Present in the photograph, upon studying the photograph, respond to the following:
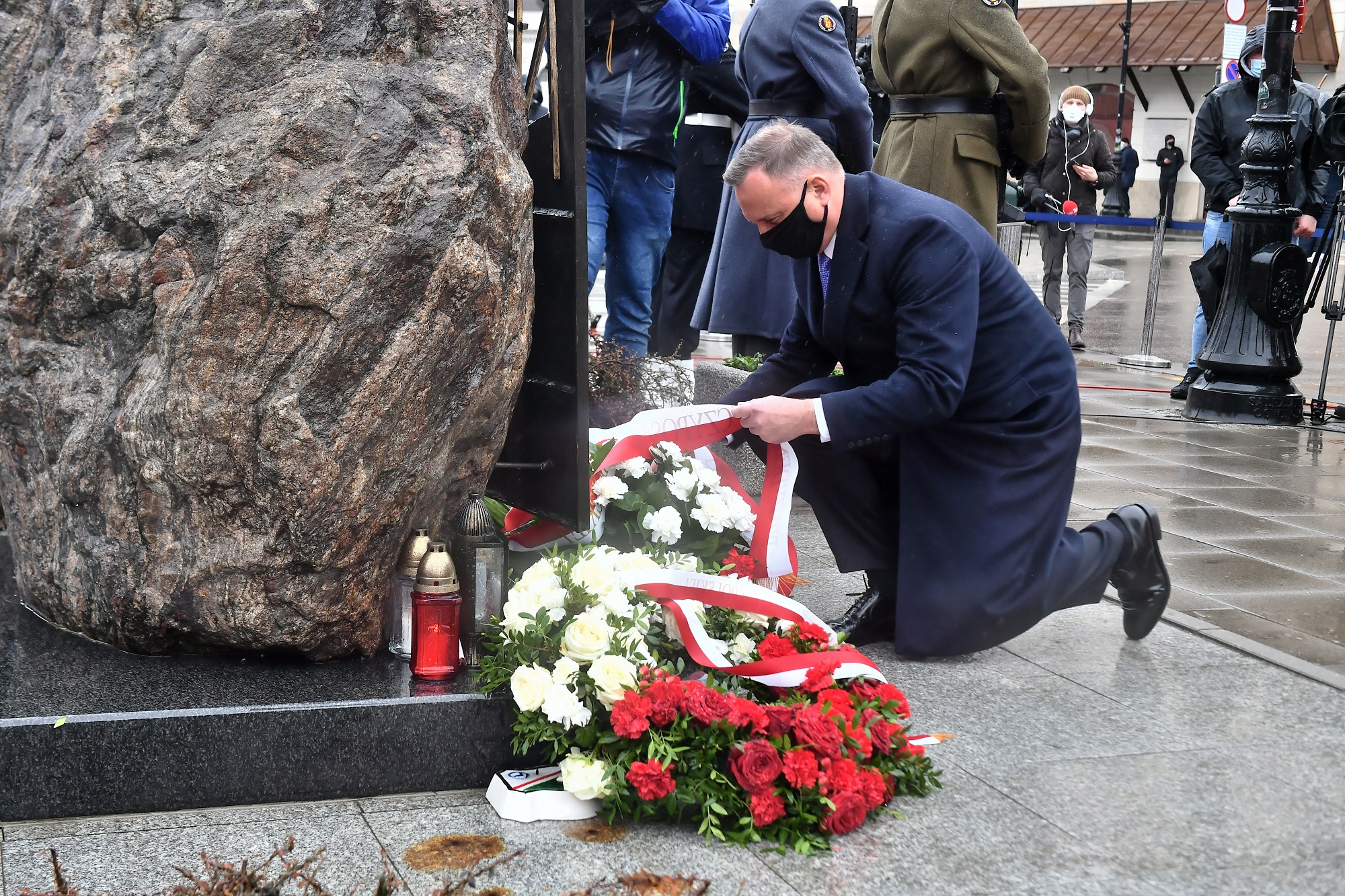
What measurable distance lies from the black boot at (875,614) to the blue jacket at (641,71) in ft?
8.22

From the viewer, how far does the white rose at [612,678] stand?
2.88 meters

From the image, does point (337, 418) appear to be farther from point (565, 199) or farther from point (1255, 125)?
point (1255, 125)

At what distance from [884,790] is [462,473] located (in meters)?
1.28

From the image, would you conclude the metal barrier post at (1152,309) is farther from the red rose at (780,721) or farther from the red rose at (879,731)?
the red rose at (780,721)

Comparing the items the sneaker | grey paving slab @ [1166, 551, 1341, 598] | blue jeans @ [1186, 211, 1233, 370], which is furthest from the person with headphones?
grey paving slab @ [1166, 551, 1341, 598]

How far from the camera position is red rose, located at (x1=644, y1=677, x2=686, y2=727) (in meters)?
2.83

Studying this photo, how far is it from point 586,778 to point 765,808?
37cm

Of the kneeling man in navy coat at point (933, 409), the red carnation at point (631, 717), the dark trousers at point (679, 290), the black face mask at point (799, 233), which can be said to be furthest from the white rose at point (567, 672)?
the dark trousers at point (679, 290)

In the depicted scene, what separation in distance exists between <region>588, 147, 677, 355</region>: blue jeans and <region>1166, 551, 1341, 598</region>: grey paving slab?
251 centimetres

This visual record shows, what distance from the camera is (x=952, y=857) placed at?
106 inches

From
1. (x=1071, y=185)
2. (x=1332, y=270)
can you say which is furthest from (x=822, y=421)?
(x=1071, y=185)

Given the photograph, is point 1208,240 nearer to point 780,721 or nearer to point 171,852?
point 780,721

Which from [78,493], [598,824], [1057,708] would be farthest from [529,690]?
[1057,708]

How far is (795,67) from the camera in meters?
5.64
